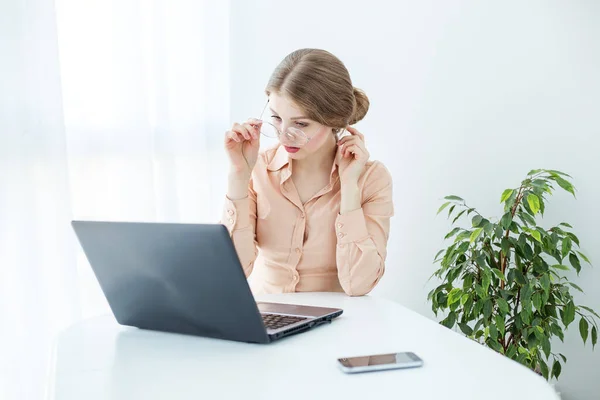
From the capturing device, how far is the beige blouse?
76.3 inches

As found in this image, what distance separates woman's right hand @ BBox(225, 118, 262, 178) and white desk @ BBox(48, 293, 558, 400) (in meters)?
0.64

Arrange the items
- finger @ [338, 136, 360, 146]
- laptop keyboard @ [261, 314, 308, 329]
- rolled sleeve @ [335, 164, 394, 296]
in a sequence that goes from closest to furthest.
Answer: laptop keyboard @ [261, 314, 308, 329], rolled sleeve @ [335, 164, 394, 296], finger @ [338, 136, 360, 146]

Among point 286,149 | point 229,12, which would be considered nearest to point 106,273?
point 286,149

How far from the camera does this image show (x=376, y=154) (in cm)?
303

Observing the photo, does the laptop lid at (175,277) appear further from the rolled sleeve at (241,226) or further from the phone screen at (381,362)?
the rolled sleeve at (241,226)

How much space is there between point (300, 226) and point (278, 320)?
62 cm

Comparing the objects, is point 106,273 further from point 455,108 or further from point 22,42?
point 455,108

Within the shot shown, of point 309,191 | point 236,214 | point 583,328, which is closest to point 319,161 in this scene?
point 309,191

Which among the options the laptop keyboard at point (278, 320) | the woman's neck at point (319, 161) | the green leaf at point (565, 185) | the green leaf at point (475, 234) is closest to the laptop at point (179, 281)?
the laptop keyboard at point (278, 320)

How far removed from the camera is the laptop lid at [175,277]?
1.19 metres

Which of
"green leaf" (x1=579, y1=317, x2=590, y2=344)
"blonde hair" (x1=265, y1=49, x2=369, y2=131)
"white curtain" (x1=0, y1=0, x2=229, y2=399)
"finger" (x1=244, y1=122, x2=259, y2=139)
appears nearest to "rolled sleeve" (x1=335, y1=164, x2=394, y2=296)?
"blonde hair" (x1=265, y1=49, x2=369, y2=131)

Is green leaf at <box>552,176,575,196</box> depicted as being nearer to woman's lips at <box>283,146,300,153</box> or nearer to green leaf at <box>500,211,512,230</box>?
green leaf at <box>500,211,512,230</box>

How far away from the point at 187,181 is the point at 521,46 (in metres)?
1.42

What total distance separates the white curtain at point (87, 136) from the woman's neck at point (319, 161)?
2.93 ft
